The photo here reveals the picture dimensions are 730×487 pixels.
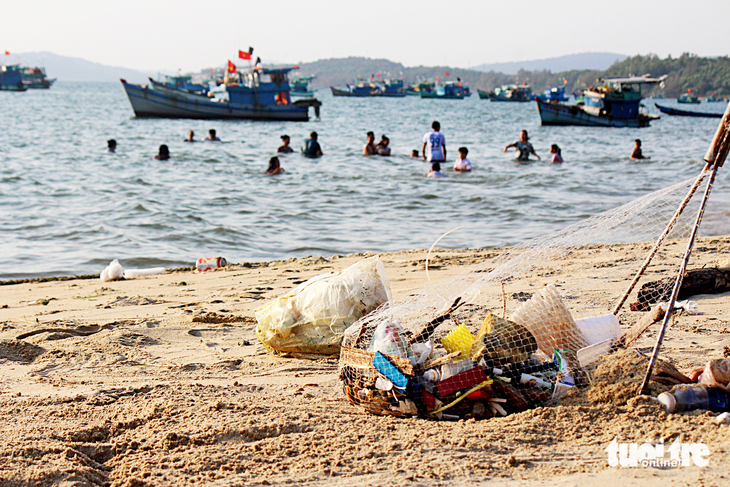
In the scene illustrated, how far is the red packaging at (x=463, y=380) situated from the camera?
2615mm

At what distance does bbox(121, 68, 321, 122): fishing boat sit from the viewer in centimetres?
3384

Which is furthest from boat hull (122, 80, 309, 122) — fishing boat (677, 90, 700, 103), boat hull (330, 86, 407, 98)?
fishing boat (677, 90, 700, 103)

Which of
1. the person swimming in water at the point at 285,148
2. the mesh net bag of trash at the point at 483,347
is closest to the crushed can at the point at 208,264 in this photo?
the mesh net bag of trash at the point at 483,347

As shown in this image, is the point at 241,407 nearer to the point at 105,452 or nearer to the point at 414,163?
the point at 105,452

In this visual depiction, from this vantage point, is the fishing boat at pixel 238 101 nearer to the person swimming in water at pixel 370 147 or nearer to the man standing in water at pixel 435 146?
the person swimming in water at pixel 370 147

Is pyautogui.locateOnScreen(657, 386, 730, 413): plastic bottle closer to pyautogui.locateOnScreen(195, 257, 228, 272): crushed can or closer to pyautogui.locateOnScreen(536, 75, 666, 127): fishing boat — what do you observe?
pyautogui.locateOnScreen(195, 257, 228, 272): crushed can

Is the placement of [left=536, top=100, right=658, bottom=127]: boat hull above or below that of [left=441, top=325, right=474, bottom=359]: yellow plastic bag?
above

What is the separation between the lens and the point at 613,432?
237 centimetres

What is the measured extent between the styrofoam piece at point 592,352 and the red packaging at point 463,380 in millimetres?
619

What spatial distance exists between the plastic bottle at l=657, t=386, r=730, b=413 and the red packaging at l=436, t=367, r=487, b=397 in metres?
0.75

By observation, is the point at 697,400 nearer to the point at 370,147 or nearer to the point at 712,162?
the point at 712,162

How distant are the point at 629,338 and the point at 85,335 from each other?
11.4 feet

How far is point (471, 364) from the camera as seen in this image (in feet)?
8.70

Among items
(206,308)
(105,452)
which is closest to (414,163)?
(206,308)
